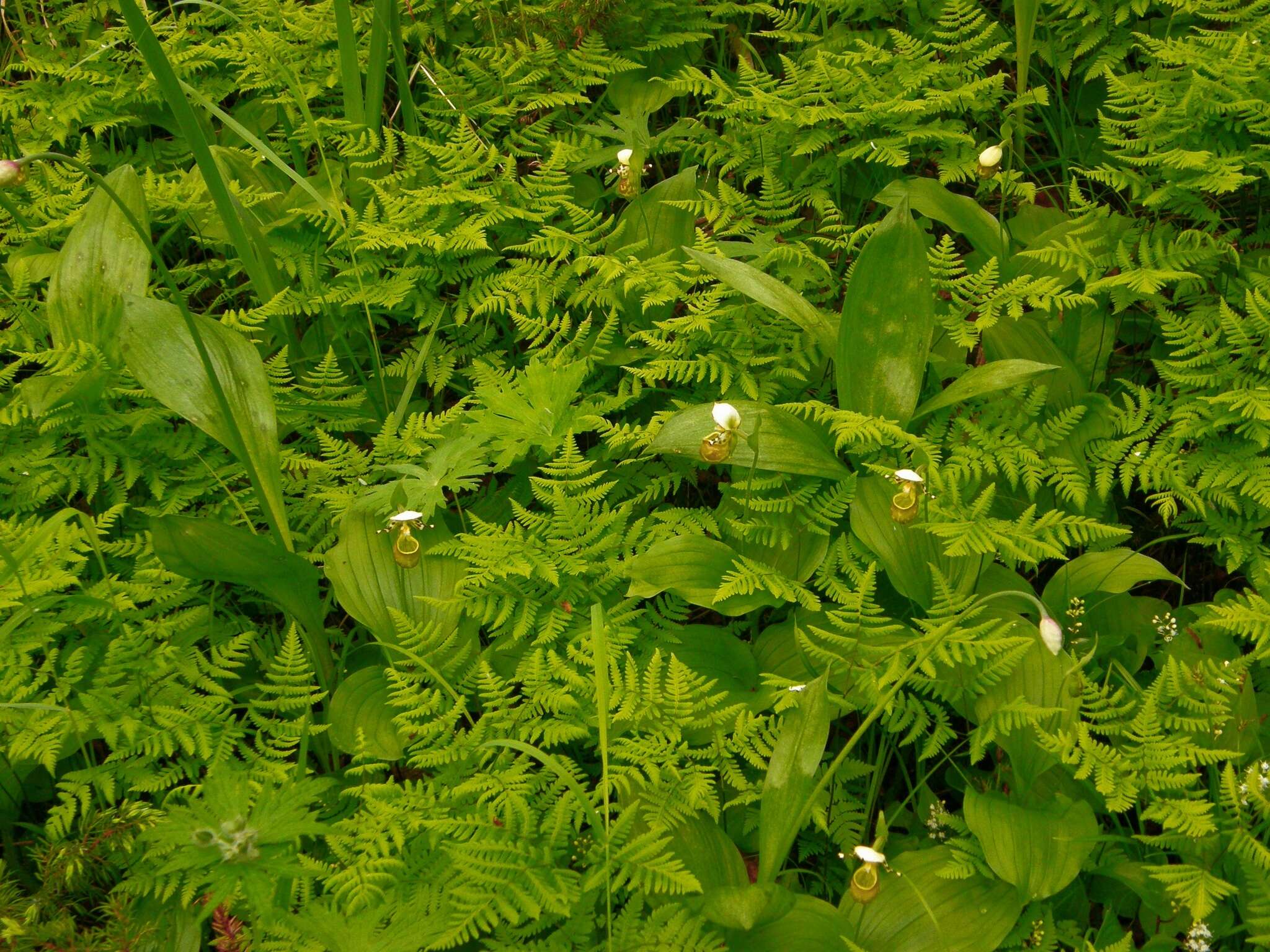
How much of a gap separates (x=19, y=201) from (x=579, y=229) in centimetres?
178

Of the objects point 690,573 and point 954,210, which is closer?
point 690,573

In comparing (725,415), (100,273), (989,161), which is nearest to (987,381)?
(989,161)

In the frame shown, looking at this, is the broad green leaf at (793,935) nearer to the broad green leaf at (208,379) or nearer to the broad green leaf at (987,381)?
the broad green leaf at (987,381)

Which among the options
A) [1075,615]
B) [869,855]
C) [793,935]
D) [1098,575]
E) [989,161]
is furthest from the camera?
[989,161]

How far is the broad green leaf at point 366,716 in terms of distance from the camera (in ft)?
6.49

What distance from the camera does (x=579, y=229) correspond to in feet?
8.69

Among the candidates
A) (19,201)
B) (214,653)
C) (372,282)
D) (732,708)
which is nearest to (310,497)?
(214,653)

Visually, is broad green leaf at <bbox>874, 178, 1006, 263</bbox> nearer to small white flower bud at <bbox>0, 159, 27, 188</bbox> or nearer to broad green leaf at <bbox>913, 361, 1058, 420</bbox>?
broad green leaf at <bbox>913, 361, 1058, 420</bbox>

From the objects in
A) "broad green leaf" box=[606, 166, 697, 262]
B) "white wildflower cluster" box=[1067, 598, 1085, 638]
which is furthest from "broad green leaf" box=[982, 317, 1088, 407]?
"broad green leaf" box=[606, 166, 697, 262]

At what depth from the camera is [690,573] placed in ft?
6.75

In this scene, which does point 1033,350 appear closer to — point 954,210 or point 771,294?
point 954,210

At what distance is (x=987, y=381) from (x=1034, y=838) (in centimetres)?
98

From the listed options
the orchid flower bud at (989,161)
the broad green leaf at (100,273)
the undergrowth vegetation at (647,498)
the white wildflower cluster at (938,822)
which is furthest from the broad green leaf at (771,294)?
the broad green leaf at (100,273)

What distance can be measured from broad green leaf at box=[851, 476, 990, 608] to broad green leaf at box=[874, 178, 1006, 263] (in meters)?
0.90
